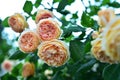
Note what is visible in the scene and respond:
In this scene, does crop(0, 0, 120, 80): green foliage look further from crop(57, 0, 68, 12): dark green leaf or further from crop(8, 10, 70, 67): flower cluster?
crop(8, 10, 70, 67): flower cluster

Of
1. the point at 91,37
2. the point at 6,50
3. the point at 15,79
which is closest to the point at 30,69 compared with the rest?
the point at 15,79

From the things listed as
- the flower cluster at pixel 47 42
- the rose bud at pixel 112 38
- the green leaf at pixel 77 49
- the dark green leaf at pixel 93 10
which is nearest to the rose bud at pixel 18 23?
the flower cluster at pixel 47 42

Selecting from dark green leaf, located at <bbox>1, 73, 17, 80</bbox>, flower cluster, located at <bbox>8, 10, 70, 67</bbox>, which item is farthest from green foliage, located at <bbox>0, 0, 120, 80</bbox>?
dark green leaf, located at <bbox>1, 73, 17, 80</bbox>

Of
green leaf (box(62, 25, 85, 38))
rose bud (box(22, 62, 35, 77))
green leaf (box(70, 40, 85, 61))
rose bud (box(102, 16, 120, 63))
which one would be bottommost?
rose bud (box(22, 62, 35, 77))

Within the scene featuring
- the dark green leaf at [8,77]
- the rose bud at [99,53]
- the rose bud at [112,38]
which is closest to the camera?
the rose bud at [112,38]

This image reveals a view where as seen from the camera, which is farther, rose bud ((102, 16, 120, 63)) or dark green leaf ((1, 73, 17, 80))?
dark green leaf ((1, 73, 17, 80))

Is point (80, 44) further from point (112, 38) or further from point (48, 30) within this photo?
point (112, 38)

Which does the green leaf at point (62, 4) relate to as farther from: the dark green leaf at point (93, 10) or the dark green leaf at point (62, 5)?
the dark green leaf at point (93, 10)
